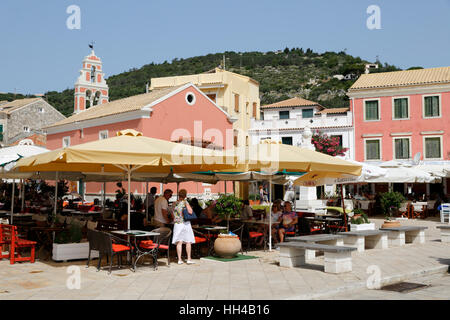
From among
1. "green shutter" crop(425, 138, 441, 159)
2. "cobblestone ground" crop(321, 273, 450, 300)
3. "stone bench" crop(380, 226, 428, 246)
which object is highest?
"green shutter" crop(425, 138, 441, 159)

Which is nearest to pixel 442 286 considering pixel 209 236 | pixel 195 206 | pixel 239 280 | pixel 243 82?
pixel 239 280

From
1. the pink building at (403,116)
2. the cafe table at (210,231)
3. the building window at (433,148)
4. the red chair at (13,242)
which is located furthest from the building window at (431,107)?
the red chair at (13,242)

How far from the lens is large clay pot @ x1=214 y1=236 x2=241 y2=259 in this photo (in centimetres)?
943

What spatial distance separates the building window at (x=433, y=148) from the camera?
30.5 meters

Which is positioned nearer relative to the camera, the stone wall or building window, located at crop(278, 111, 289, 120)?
building window, located at crop(278, 111, 289, 120)

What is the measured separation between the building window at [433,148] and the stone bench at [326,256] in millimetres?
25109

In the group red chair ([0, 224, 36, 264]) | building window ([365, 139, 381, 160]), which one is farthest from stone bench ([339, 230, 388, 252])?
building window ([365, 139, 381, 160])

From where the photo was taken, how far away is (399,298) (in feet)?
21.0

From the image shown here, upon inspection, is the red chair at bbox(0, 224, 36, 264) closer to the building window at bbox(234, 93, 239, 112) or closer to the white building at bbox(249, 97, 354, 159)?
the white building at bbox(249, 97, 354, 159)

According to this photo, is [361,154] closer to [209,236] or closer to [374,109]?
[374,109]

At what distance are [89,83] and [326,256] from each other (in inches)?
1310

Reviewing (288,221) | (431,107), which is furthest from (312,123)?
(288,221)

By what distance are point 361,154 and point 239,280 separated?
88.4 ft

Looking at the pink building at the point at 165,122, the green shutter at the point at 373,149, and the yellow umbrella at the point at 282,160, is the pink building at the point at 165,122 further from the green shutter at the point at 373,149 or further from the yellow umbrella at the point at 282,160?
the yellow umbrella at the point at 282,160
